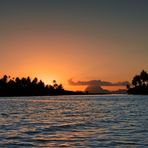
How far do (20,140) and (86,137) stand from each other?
19.0 feet

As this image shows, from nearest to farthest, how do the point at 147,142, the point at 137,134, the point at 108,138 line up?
the point at 147,142 → the point at 108,138 → the point at 137,134

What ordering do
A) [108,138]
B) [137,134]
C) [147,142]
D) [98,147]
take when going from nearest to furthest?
[98,147] < [147,142] < [108,138] < [137,134]

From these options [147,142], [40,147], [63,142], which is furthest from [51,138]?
[147,142]

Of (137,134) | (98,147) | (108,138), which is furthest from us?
(137,134)

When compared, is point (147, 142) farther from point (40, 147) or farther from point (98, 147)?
point (40, 147)

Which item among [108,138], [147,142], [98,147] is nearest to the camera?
[98,147]

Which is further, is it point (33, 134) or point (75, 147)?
point (33, 134)

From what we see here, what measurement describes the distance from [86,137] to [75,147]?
605 centimetres

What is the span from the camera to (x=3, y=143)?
32312 mm

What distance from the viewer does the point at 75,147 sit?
30125mm

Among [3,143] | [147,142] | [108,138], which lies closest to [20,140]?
[3,143]

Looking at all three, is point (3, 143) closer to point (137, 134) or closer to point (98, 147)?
point (98, 147)

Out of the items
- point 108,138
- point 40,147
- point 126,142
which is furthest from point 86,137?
point 40,147

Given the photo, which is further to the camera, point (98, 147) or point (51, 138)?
point (51, 138)
